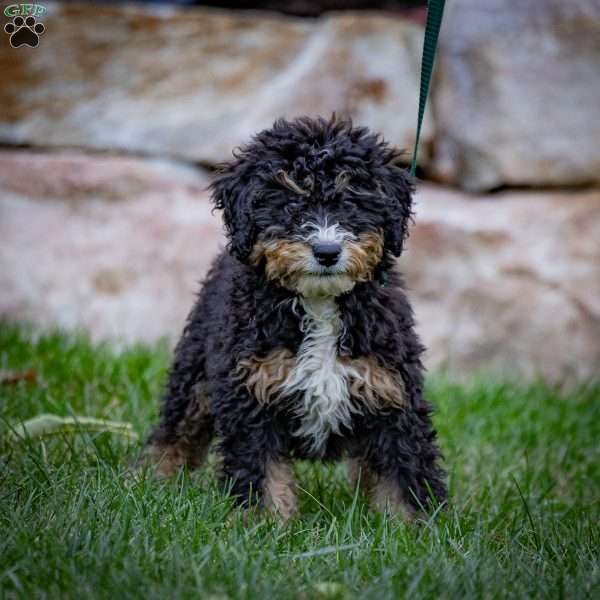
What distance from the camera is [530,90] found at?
7730 mm

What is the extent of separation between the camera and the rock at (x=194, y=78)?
7.88 meters

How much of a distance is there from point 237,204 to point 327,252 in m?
0.52

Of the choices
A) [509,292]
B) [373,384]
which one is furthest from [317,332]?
[509,292]

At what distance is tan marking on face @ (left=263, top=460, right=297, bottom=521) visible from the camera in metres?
3.96

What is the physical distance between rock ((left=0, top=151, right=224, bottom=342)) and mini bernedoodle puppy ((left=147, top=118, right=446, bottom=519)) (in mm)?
3454

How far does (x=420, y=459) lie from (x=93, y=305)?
4.05m

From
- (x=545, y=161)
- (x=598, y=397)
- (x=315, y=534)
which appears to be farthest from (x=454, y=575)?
(x=545, y=161)

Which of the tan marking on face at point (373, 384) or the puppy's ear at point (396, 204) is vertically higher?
the puppy's ear at point (396, 204)

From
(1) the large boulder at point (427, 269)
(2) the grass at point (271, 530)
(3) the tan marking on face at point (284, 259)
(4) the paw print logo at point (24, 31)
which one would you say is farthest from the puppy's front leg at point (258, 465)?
(4) the paw print logo at point (24, 31)

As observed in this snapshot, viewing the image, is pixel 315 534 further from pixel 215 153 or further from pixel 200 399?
pixel 215 153

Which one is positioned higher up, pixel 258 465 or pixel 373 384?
pixel 373 384

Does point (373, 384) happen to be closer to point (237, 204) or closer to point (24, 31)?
point (237, 204)

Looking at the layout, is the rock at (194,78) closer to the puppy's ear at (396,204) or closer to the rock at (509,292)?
the rock at (509,292)

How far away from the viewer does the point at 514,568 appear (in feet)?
11.0
